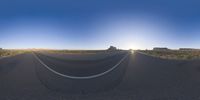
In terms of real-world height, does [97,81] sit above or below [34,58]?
below

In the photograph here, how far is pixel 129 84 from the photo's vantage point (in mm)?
12547

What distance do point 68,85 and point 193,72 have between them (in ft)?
20.3

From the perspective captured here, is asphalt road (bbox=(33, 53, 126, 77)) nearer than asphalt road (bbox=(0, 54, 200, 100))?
Yes

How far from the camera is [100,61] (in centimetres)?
1161

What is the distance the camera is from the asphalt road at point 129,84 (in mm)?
11219

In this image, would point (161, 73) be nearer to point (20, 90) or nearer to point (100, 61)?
point (100, 61)

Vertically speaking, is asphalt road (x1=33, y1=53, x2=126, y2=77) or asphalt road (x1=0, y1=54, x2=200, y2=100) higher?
asphalt road (x1=33, y1=53, x2=126, y2=77)

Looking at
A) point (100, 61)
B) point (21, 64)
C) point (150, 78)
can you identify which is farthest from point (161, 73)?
point (21, 64)

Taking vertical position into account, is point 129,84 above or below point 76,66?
below

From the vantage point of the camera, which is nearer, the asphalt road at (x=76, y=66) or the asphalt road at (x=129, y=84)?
the asphalt road at (x=76, y=66)

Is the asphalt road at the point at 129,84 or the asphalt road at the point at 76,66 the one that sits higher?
the asphalt road at the point at 76,66

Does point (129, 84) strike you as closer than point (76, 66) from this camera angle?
No

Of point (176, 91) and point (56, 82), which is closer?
point (56, 82)

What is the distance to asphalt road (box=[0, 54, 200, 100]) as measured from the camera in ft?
36.8
